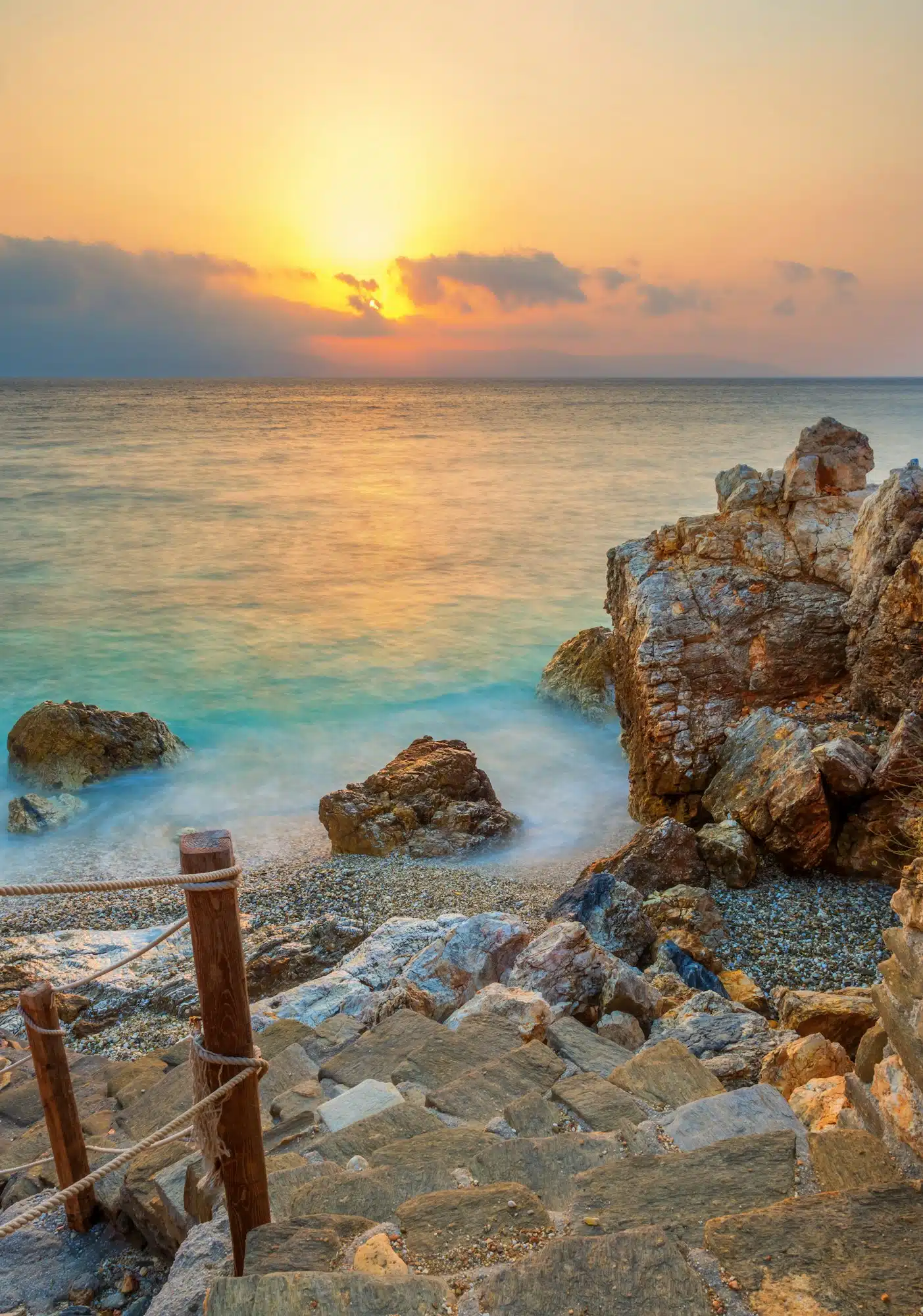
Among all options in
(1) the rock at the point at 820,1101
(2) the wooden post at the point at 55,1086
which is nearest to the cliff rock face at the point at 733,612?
(1) the rock at the point at 820,1101

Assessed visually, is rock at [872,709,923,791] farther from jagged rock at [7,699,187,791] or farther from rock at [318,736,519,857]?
jagged rock at [7,699,187,791]

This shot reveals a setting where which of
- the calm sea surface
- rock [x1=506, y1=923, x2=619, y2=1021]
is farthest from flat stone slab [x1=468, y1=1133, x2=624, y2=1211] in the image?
the calm sea surface

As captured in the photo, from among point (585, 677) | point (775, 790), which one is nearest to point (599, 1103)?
point (775, 790)

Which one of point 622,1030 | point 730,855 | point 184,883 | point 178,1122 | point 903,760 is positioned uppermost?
point 184,883

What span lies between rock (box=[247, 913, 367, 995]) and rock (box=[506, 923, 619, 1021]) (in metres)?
2.50

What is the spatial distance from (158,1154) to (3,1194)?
993 millimetres

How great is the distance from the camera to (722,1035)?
580 centimetres

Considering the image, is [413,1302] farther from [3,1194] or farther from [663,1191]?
[3,1194]

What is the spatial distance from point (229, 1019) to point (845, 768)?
804 centimetres

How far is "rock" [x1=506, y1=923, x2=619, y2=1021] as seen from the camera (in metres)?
6.25

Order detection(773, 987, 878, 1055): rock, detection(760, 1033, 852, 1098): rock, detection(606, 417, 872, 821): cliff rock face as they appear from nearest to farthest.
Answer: detection(760, 1033, 852, 1098): rock
detection(773, 987, 878, 1055): rock
detection(606, 417, 872, 821): cliff rock face

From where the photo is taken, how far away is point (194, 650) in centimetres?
2202

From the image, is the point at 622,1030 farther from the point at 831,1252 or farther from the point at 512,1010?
the point at 831,1252

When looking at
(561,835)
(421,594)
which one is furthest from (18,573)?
(561,835)
